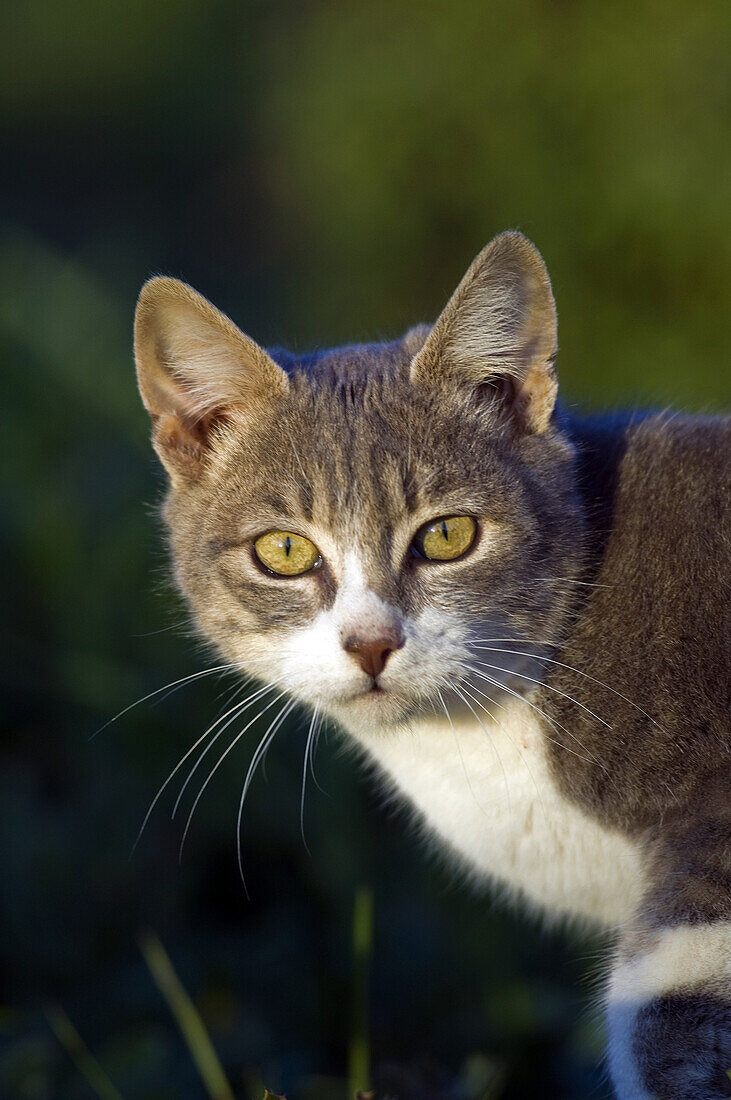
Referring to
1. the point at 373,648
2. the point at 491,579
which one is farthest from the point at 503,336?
the point at 373,648

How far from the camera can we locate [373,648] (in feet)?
7.13

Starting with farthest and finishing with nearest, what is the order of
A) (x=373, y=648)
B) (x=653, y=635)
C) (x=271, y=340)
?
(x=271, y=340) < (x=653, y=635) < (x=373, y=648)

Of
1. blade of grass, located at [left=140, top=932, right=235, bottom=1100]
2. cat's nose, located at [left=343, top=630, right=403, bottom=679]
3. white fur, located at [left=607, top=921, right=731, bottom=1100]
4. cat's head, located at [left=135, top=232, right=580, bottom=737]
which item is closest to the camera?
white fur, located at [left=607, top=921, right=731, bottom=1100]

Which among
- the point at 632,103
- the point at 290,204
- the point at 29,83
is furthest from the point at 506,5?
the point at 29,83

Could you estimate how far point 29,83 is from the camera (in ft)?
28.2

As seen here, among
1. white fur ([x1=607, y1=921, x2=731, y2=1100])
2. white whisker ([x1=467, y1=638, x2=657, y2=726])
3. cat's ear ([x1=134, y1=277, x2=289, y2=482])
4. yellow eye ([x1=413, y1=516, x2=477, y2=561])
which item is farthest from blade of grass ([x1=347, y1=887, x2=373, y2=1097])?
cat's ear ([x1=134, y1=277, x2=289, y2=482])

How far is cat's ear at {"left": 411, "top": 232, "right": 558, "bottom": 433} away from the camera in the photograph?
2.34 m

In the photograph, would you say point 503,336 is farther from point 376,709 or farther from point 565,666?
point 376,709

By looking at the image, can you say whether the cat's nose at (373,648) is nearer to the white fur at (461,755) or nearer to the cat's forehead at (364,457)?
the white fur at (461,755)

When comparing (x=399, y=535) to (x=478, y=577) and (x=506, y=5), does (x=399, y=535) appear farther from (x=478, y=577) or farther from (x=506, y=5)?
(x=506, y=5)

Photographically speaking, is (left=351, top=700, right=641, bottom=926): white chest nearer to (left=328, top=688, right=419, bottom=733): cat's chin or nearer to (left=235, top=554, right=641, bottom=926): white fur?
(left=235, top=554, right=641, bottom=926): white fur

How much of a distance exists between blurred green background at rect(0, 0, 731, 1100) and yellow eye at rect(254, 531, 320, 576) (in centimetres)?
47

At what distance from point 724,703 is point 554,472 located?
60cm

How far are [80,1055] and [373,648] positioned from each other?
1.27 metres
